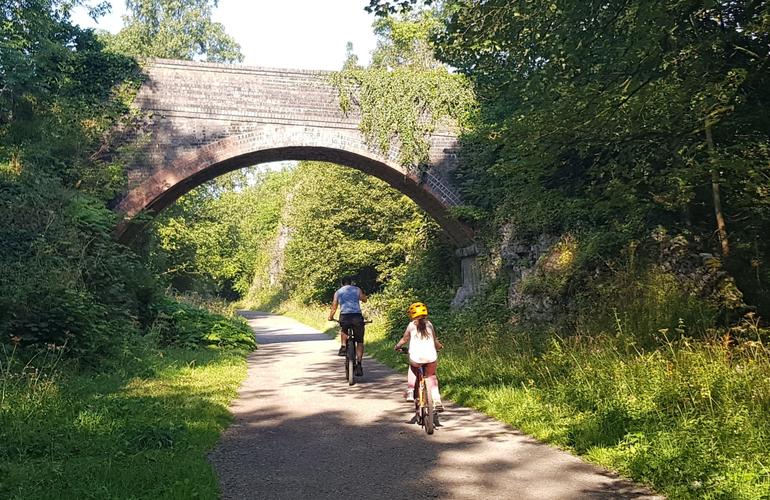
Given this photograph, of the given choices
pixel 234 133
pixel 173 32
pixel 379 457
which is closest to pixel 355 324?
pixel 379 457

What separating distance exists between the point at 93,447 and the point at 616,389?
4744 mm

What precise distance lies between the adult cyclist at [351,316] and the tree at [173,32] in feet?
103

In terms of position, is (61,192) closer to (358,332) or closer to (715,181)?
(358,332)

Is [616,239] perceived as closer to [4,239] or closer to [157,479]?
[157,479]

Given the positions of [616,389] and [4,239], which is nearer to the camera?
[616,389]

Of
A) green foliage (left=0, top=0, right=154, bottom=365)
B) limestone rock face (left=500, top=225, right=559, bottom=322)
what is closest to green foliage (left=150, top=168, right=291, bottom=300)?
green foliage (left=0, top=0, right=154, bottom=365)

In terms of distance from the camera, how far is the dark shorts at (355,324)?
988 cm

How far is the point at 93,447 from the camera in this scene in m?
5.14

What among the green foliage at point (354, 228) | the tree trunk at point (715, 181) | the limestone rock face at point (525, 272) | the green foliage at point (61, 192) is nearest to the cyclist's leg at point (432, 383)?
the tree trunk at point (715, 181)

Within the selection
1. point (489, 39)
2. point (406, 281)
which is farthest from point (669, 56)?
point (406, 281)

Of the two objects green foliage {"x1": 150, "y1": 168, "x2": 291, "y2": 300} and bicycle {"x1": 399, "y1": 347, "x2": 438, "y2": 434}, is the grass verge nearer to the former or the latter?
bicycle {"x1": 399, "y1": 347, "x2": 438, "y2": 434}

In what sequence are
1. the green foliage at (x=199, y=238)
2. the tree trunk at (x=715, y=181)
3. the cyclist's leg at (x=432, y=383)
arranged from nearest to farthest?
the cyclist's leg at (x=432, y=383), the tree trunk at (x=715, y=181), the green foliage at (x=199, y=238)

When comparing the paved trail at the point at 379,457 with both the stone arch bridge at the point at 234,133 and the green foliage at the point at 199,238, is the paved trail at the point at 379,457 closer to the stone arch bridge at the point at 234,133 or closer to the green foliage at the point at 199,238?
the stone arch bridge at the point at 234,133

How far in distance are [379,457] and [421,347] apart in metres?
1.60
